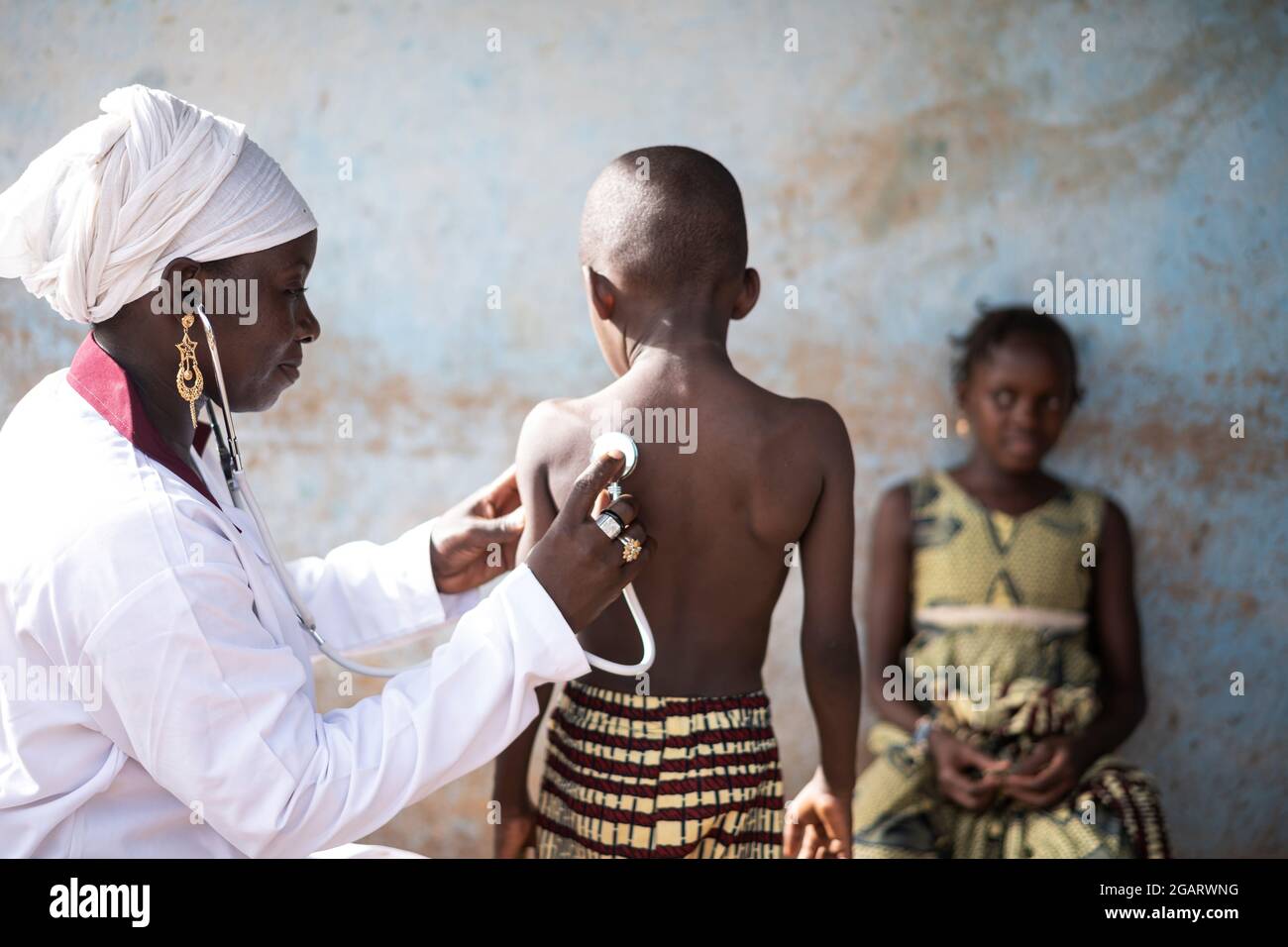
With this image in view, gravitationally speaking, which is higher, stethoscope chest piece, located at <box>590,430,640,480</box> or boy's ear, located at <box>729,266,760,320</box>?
boy's ear, located at <box>729,266,760,320</box>

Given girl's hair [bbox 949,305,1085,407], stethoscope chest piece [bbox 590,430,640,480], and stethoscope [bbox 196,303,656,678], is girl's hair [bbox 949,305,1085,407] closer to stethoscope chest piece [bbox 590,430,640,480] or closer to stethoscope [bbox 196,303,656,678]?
stethoscope [bbox 196,303,656,678]

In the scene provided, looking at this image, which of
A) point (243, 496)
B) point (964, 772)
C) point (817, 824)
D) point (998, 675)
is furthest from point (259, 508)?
point (998, 675)

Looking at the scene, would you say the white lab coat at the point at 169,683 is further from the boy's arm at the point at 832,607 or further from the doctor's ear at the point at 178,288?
the boy's arm at the point at 832,607

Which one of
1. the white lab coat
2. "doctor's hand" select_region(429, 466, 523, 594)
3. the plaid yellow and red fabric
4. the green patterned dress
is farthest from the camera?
the green patterned dress

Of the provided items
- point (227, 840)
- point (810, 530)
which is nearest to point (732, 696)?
point (810, 530)

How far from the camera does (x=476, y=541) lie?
2520mm

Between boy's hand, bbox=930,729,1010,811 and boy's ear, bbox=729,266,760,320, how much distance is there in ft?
4.69

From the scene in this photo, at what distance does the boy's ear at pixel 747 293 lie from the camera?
93.6 inches

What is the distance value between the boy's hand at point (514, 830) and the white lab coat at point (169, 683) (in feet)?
1.79

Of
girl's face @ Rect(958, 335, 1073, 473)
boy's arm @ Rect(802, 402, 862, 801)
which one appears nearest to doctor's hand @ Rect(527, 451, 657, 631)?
boy's arm @ Rect(802, 402, 862, 801)

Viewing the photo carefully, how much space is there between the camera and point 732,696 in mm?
2344

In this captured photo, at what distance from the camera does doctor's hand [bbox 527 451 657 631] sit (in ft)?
6.25

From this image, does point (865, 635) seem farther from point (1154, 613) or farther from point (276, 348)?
point (276, 348)
